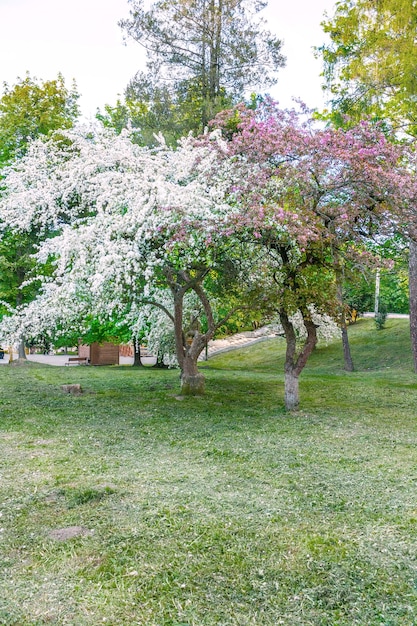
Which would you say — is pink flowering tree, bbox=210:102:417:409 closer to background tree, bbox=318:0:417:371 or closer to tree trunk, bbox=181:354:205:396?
tree trunk, bbox=181:354:205:396

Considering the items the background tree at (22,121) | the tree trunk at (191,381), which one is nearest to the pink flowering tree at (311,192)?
the tree trunk at (191,381)

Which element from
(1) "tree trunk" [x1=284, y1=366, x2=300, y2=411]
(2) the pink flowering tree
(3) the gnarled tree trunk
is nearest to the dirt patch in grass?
(2) the pink flowering tree

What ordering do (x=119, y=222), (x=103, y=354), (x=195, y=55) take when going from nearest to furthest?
Answer: (x=119, y=222)
(x=195, y=55)
(x=103, y=354)

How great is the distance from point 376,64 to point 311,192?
725 cm

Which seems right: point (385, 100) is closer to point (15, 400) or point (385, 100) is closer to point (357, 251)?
point (357, 251)

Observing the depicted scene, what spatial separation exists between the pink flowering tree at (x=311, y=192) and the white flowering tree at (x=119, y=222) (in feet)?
2.04

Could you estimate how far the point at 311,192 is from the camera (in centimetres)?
987

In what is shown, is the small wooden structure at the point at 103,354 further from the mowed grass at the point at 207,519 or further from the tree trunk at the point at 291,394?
the tree trunk at the point at 291,394

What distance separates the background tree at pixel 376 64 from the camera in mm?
13805

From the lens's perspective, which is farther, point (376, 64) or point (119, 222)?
point (376, 64)

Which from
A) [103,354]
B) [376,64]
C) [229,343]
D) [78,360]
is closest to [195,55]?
[376,64]

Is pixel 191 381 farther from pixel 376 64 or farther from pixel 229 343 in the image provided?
pixel 229 343

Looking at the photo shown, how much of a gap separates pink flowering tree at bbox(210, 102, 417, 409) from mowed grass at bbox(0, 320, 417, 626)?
10.2 feet

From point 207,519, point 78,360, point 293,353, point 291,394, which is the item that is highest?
point 293,353
